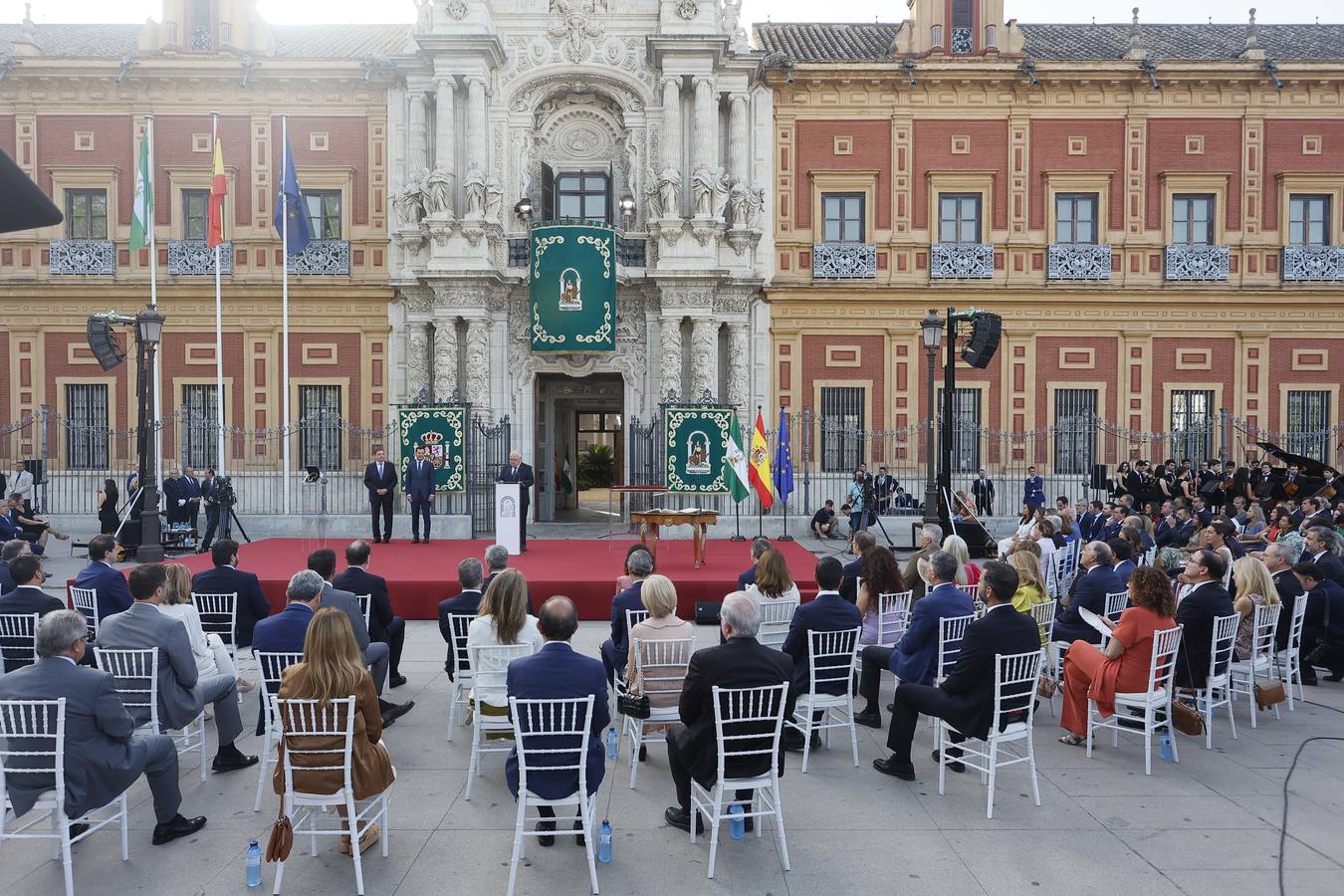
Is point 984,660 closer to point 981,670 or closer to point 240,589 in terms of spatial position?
point 981,670

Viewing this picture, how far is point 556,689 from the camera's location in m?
4.36

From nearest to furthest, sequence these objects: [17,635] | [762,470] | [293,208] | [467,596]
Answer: [17,635] < [467,596] < [762,470] < [293,208]

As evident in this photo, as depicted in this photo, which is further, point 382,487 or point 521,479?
point 382,487

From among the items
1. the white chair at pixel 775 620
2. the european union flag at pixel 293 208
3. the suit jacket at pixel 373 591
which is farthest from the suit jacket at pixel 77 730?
the european union flag at pixel 293 208

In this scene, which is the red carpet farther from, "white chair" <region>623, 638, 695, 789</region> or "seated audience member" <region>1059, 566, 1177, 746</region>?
"white chair" <region>623, 638, 695, 789</region>

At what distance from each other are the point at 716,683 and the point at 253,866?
2349 millimetres

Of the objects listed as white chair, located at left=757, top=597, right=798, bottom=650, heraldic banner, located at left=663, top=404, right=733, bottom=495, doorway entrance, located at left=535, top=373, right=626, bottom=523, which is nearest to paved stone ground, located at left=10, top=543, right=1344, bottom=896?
white chair, located at left=757, top=597, right=798, bottom=650

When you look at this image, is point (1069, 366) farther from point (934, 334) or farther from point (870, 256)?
point (934, 334)

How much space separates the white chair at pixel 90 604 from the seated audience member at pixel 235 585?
2.20ft

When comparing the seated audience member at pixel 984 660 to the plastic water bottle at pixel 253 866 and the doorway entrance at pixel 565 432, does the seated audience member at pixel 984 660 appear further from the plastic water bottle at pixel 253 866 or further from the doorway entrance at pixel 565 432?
the doorway entrance at pixel 565 432

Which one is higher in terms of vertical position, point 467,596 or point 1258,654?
point 467,596

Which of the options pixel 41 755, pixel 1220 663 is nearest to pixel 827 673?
pixel 1220 663

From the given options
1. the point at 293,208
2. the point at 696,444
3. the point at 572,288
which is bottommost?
the point at 696,444

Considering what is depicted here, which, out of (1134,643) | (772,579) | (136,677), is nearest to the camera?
(136,677)
